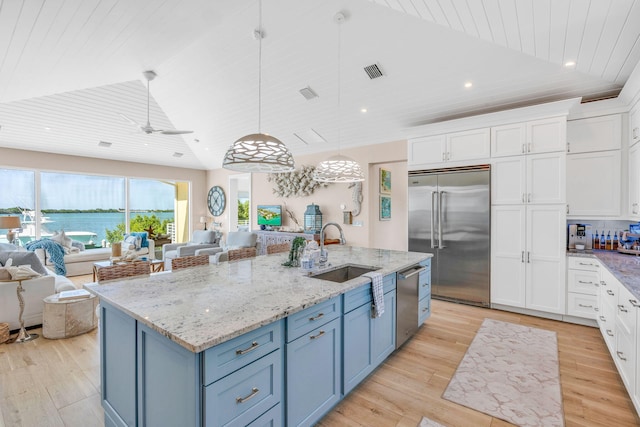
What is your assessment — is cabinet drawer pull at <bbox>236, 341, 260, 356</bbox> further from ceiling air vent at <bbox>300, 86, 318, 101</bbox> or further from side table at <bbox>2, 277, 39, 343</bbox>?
ceiling air vent at <bbox>300, 86, 318, 101</bbox>

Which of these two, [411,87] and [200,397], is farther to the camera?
[411,87]

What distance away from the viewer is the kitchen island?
1295mm

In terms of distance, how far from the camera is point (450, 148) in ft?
14.2

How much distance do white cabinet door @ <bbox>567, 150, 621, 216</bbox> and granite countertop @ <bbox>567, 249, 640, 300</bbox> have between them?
494 mm

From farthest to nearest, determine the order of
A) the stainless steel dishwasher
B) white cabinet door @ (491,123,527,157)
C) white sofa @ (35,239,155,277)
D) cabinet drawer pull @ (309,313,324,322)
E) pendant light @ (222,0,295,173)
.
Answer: white sofa @ (35,239,155,277)
white cabinet door @ (491,123,527,157)
the stainless steel dishwasher
pendant light @ (222,0,295,173)
cabinet drawer pull @ (309,313,324,322)

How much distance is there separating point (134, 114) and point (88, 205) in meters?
3.44

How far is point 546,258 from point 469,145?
5.71ft

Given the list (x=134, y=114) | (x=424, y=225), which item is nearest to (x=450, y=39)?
(x=424, y=225)

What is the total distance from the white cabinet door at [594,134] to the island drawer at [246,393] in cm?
431

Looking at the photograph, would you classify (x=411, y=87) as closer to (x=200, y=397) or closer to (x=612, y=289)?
(x=612, y=289)

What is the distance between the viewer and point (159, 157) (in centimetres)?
790

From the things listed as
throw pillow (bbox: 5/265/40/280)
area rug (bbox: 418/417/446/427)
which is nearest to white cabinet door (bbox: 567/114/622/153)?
area rug (bbox: 418/417/446/427)

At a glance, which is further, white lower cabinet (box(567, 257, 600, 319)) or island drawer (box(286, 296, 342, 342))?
white lower cabinet (box(567, 257, 600, 319))

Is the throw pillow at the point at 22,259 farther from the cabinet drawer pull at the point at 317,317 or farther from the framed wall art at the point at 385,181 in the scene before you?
the framed wall art at the point at 385,181
